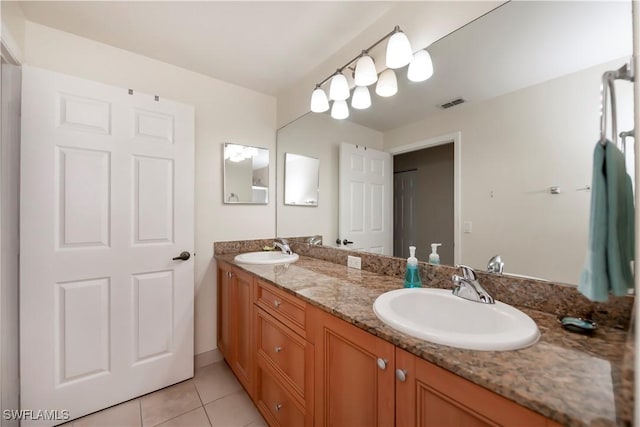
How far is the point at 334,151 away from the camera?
78.9 inches

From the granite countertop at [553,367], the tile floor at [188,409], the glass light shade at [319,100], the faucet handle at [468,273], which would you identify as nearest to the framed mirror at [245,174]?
the glass light shade at [319,100]

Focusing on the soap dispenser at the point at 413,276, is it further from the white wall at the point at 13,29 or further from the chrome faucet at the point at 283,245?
the white wall at the point at 13,29

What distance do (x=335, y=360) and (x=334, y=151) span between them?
1487 millimetres

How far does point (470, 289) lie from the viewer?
0.98 metres

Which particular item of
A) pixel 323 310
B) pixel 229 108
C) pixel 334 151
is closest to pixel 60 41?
pixel 229 108

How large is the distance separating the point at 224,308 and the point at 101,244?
2.92 ft

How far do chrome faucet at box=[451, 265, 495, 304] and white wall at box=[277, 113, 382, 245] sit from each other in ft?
3.32

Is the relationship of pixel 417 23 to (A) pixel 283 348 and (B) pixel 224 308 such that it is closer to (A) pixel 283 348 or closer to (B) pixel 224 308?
(A) pixel 283 348

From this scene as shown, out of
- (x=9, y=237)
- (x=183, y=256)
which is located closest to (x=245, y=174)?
(x=183, y=256)

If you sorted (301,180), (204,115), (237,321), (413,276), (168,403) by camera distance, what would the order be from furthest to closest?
(301,180) → (204,115) → (237,321) → (168,403) → (413,276)

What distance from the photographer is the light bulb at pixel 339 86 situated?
64.5 inches

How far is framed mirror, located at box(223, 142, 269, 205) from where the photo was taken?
2.12m

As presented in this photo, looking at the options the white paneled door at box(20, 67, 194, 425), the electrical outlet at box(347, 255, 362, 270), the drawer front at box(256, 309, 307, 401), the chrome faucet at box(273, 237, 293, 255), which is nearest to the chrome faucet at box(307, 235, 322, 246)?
the chrome faucet at box(273, 237, 293, 255)

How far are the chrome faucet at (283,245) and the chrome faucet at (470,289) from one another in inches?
51.8
